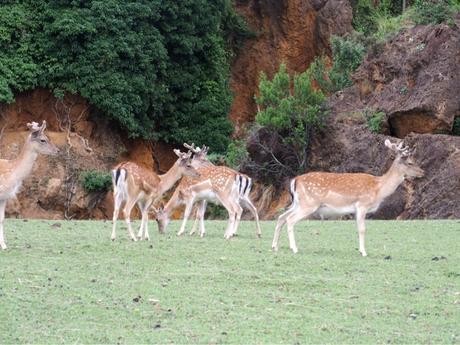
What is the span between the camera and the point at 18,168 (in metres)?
13.9

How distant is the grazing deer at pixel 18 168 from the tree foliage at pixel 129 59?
63.7 ft

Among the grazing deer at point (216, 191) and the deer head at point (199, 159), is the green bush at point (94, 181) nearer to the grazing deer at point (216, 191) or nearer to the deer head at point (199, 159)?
the deer head at point (199, 159)

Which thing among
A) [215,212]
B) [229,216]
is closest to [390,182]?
[229,216]

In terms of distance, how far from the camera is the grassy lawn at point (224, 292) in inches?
345

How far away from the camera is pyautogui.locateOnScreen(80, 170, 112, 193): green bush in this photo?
3444cm

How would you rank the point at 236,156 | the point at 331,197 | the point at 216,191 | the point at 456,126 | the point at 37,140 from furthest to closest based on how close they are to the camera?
the point at 236,156 → the point at 456,126 → the point at 216,191 → the point at 37,140 → the point at 331,197

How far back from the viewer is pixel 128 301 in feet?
32.4

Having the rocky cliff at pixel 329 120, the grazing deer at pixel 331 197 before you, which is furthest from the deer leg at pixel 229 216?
the rocky cliff at pixel 329 120

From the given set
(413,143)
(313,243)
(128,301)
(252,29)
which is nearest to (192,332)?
(128,301)

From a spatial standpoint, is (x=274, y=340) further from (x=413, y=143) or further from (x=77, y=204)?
(x=77, y=204)

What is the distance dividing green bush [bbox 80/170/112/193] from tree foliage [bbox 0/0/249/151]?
230 cm

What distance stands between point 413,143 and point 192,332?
18.7 m

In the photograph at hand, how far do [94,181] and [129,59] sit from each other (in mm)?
4821

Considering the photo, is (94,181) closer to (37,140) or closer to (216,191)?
(216,191)
